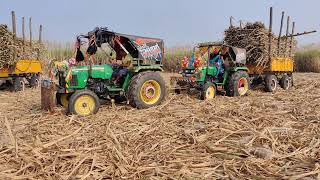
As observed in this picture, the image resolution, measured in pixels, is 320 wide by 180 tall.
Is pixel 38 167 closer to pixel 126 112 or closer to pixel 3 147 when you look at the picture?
pixel 3 147

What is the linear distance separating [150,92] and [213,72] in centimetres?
312

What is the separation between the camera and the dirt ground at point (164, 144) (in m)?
4.28

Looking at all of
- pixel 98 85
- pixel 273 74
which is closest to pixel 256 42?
pixel 273 74

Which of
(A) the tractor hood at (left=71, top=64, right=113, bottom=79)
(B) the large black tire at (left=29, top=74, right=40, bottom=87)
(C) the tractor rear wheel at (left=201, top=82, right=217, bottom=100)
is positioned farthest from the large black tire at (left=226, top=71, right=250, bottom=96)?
(B) the large black tire at (left=29, top=74, right=40, bottom=87)

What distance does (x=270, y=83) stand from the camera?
12.9m

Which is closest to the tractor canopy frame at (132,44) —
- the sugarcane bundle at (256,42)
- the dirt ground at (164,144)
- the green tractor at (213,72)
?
the dirt ground at (164,144)

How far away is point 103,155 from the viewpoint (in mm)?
4852

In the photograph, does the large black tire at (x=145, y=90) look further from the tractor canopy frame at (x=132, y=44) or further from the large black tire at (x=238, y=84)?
the large black tire at (x=238, y=84)

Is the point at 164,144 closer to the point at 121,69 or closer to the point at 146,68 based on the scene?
the point at 146,68

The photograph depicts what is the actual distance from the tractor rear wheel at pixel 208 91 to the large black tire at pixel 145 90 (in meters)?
1.81

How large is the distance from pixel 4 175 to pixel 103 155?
4.16 feet

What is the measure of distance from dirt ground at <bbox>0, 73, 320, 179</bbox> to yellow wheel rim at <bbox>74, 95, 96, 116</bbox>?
0.28 meters

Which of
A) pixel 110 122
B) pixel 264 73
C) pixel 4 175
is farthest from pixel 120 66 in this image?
pixel 264 73

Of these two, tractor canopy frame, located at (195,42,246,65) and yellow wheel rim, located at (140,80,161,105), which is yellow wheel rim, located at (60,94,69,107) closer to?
yellow wheel rim, located at (140,80,161,105)
